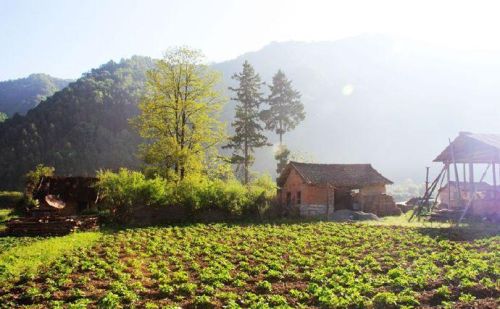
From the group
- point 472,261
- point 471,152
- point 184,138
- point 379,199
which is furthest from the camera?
point 379,199

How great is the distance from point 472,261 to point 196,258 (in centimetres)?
1147

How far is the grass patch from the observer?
16341 millimetres

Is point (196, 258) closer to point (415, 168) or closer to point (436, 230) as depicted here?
point (436, 230)

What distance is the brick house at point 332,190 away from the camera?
41.1m

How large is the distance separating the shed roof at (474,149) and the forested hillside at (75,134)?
7063cm

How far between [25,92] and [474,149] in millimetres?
170005

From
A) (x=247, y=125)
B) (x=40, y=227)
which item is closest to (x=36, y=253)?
(x=40, y=227)

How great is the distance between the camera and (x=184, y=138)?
39.6 meters

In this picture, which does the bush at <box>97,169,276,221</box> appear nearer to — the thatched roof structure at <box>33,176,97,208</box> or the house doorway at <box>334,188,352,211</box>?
the house doorway at <box>334,188,352,211</box>

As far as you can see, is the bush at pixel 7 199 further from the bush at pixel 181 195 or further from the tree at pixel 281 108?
the tree at pixel 281 108

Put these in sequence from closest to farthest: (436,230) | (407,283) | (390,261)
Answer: (407,283) → (390,261) → (436,230)

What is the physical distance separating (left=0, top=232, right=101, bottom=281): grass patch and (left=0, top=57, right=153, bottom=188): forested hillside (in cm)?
6573

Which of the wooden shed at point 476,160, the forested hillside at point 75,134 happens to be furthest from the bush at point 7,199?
the wooden shed at point 476,160

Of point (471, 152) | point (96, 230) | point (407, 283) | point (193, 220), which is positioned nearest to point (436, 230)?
point (471, 152)
